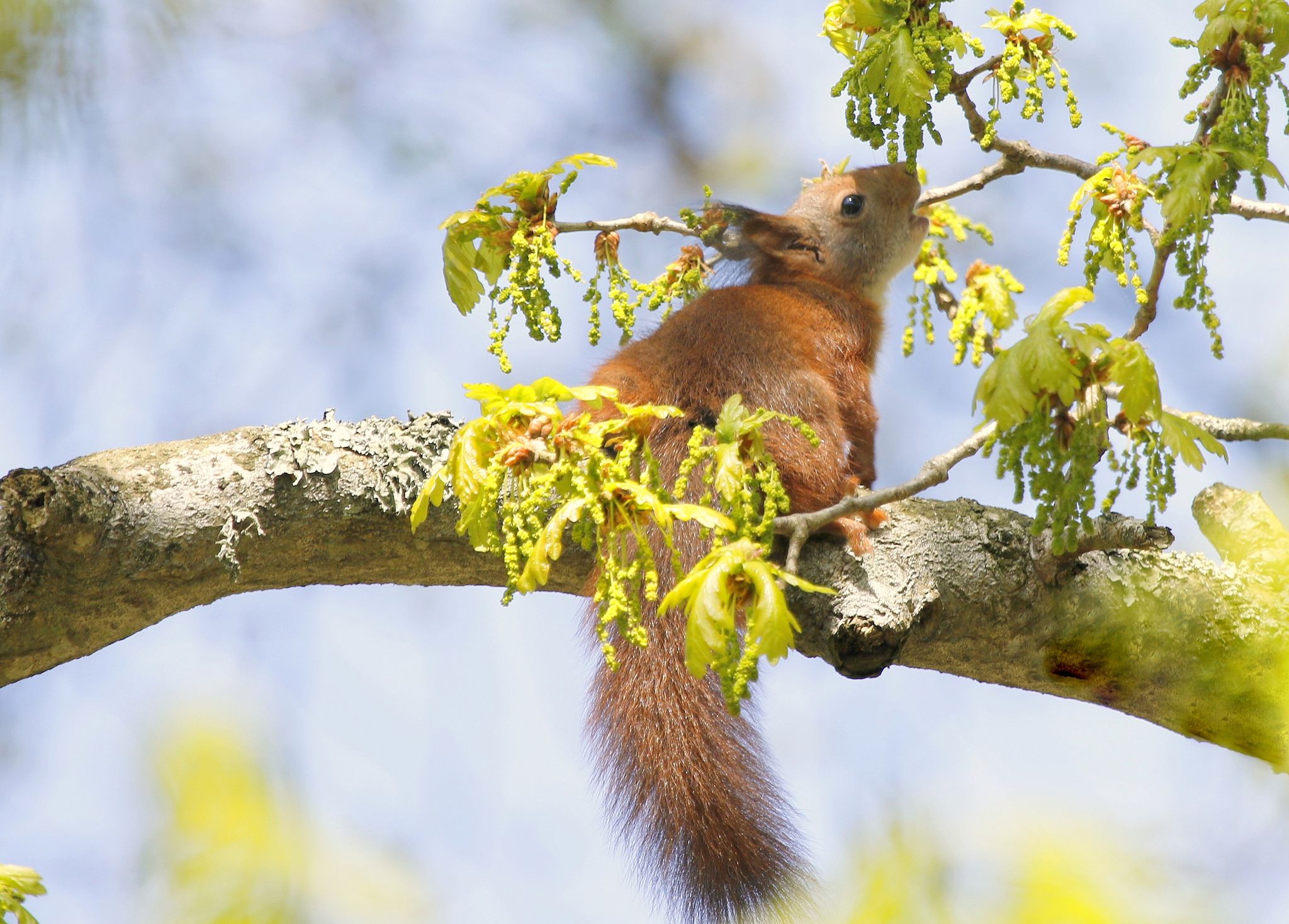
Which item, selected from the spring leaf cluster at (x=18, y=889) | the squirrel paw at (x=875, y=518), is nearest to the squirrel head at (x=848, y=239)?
the squirrel paw at (x=875, y=518)

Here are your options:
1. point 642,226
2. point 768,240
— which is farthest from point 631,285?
point 768,240

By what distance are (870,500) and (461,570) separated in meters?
1.12

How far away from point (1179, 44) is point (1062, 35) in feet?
1.03

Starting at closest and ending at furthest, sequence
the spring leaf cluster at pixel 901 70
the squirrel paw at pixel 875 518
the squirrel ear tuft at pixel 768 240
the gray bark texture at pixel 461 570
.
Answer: the spring leaf cluster at pixel 901 70, the gray bark texture at pixel 461 570, the squirrel paw at pixel 875 518, the squirrel ear tuft at pixel 768 240

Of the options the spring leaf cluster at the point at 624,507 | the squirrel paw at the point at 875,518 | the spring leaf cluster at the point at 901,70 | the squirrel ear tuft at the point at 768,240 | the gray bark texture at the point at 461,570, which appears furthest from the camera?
the squirrel ear tuft at the point at 768,240

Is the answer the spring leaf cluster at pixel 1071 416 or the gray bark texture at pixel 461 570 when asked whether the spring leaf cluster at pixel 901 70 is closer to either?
the spring leaf cluster at pixel 1071 416

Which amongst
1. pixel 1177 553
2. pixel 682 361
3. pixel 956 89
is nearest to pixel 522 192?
pixel 682 361

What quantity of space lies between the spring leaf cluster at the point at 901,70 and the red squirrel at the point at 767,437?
37.4 inches

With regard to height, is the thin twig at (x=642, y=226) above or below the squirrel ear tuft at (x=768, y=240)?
below

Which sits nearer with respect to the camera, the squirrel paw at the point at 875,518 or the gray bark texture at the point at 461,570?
the gray bark texture at the point at 461,570

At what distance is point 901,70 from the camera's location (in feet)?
6.99

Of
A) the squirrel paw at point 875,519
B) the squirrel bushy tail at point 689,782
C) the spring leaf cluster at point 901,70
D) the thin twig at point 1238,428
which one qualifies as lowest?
the squirrel bushy tail at point 689,782

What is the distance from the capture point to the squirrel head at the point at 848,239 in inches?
173

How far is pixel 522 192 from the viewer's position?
2.76 meters
